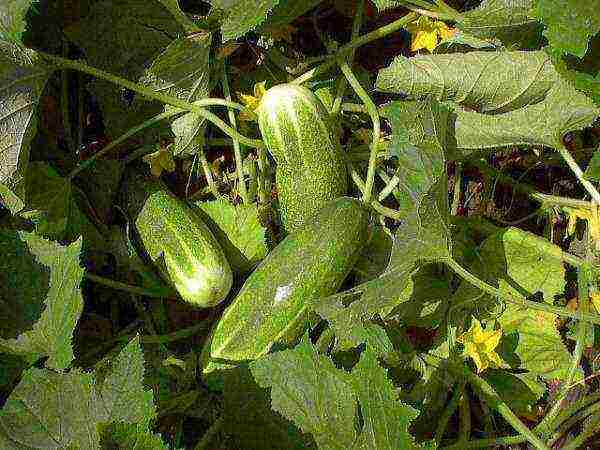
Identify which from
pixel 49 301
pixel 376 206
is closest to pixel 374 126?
pixel 376 206

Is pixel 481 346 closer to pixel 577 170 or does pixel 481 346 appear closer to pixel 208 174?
pixel 577 170

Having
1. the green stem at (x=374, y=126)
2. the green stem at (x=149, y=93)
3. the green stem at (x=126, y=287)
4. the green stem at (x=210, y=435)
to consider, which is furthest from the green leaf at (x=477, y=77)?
the green stem at (x=210, y=435)

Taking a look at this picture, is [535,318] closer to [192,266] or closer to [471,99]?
[471,99]

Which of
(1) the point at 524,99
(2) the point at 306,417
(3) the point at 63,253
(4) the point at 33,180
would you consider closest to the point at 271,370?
(2) the point at 306,417

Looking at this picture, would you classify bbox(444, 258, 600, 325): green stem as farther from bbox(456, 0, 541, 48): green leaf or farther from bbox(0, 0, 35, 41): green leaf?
bbox(0, 0, 35, 41): green leaf

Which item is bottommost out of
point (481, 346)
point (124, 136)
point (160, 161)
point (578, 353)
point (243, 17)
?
point (578, 353)
